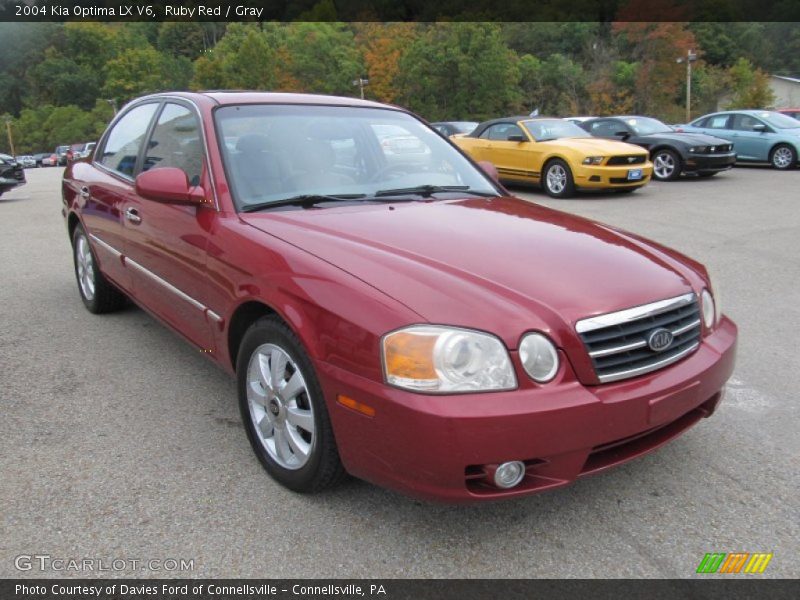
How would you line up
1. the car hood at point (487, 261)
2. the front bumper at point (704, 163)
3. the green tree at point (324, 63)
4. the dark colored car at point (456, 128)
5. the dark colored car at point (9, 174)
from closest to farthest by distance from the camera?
1. the car hood at point (487, 261)
2. the front bumper at point (704, 163)
3. the dark colored car at point (9, 174)
4. the dark colored car at point (456, 128)
5. the green tree at point (324, 63)

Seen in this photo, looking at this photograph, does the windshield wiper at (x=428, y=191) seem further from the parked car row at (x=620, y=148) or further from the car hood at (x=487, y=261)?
the parked car row at (x=620, y=148)

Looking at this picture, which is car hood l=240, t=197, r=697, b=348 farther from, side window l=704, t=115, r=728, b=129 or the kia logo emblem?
side window l=704, t=115, r=728, b=129

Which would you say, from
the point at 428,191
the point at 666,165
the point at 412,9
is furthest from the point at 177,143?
the point at 412,9

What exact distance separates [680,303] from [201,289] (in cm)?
207

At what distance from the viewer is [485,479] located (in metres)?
2.10

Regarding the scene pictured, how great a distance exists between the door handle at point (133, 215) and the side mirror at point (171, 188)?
644mm

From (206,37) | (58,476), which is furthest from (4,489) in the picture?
(206,37)

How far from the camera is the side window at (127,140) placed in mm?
4145

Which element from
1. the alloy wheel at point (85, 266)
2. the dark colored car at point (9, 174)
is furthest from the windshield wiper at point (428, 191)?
the dark colored car at point (9, 174)

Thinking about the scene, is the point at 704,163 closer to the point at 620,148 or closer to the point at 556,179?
the point at 620,148

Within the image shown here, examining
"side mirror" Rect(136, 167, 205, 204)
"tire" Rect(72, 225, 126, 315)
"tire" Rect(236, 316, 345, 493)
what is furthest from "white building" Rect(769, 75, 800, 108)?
"tire" Rect(236, 316, 345, 493)

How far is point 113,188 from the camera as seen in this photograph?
4195 millimetres

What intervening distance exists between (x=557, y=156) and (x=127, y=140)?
8958 mm
